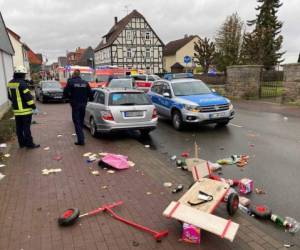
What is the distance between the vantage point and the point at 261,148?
8.49m

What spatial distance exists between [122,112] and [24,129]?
107 inches

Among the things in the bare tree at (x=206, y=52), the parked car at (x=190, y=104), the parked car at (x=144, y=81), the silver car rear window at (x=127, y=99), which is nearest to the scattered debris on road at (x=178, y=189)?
the silver car rear window at (x=127, y=99)

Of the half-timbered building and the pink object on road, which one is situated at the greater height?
the half-timbered building

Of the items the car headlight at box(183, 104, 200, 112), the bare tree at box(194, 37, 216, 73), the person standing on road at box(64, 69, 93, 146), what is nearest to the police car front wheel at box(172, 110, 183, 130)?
the car headlight at box(183, 104, 200, 112)

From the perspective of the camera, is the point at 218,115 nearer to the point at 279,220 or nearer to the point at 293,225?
the point at 279,220

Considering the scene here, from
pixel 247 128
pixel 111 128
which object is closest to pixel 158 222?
pixel 111 128

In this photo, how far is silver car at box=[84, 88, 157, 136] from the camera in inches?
360

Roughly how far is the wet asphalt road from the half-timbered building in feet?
161

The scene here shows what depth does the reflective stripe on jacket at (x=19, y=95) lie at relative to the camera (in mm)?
7707

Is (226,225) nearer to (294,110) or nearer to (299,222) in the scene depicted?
(299,222)

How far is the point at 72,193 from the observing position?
204 inches

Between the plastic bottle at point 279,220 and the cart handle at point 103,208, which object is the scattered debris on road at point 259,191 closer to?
the plastic bottle at point 279,220

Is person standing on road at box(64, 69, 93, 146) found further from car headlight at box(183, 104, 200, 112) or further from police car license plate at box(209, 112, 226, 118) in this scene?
police car license plate at box(209, 112, 226, 118)

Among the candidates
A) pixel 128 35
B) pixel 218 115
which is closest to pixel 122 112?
pixel 218 115
